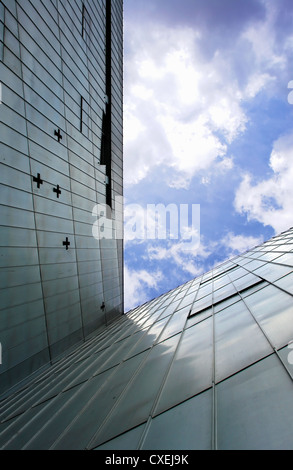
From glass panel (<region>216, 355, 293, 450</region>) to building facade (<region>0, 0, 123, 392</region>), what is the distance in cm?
1111

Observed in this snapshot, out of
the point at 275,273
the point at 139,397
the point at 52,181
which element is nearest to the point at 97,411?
the point at 139,397

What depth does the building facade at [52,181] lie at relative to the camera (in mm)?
11555

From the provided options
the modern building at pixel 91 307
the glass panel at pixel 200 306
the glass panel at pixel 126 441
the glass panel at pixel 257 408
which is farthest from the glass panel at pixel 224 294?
the glass panel at pixel 126 441

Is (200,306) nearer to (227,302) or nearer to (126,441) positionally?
(227,302)

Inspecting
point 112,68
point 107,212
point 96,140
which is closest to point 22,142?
point 96,140

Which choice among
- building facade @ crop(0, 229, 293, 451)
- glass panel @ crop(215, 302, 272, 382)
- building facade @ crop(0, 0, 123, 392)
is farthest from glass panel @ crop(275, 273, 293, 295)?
building facade @ crop(0, 0, 123, 392)

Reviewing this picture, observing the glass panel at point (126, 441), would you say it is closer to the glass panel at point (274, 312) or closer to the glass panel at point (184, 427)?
the glass panel at point (184, 427)

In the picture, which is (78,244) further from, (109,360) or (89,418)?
(89,418)

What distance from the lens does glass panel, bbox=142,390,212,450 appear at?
9.86 ft

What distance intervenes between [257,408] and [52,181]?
1582cm

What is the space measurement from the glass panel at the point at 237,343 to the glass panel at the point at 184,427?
0.69 meters

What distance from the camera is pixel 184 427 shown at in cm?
332

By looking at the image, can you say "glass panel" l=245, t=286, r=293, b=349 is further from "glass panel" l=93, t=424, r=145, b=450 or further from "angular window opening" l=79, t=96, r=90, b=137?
"angular window opening" l=79, t=96, r=90, b=137

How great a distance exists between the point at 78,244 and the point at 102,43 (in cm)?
2368
